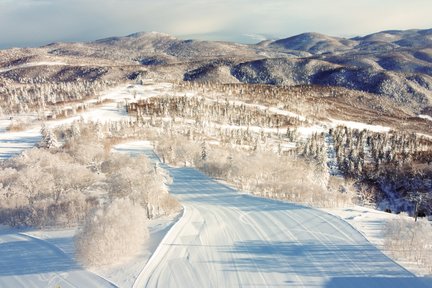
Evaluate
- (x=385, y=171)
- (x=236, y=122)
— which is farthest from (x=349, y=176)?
(x=236, y=122)

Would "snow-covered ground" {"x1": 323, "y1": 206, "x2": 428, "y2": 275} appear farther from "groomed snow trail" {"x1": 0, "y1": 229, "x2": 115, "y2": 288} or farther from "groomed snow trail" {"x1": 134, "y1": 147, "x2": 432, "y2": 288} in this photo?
"groomed snow trail" {"x1": 0, "y1": 229, "x2": 115, "y2": 288}

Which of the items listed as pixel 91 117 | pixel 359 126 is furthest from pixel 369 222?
pixel 359 126

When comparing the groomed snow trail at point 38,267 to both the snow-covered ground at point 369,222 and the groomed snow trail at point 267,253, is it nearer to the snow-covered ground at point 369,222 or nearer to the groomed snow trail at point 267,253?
the groomed snow trail at point 267,253

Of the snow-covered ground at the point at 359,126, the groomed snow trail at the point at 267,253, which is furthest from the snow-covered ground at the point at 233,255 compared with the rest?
the snow-covered ground at the point at 359,126

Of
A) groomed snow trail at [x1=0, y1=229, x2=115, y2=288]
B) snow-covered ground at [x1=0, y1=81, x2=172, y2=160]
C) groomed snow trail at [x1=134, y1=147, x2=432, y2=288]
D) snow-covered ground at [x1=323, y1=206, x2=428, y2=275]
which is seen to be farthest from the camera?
snow-covered ground at [x1=0, y1=81, x2=172, y2=160]

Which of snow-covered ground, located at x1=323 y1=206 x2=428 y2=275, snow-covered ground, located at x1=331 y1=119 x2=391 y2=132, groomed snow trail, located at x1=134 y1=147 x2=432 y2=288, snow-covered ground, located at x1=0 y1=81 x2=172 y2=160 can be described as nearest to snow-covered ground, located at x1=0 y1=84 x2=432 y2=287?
groomed snow trail, located at x1=134 y1=147 x2=432 y2=288

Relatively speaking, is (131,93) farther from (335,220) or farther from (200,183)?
(335,220)
